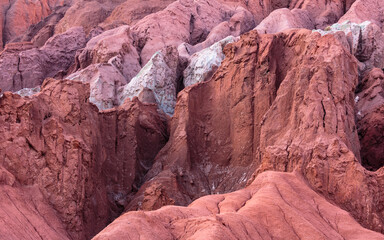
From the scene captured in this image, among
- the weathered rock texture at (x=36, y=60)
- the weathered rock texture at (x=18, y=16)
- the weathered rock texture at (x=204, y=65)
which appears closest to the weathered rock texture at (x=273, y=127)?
the weathered rock texture at (x=204, y=65)

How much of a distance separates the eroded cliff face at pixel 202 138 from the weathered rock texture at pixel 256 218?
0.17 ft

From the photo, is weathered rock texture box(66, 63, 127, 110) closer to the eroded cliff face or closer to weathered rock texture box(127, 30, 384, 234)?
the eroded cliff face

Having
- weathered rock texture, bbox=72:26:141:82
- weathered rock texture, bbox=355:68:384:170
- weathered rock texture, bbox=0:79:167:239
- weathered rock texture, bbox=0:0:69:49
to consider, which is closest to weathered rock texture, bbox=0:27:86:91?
weathered rock texture, bbox=72:26:141:82

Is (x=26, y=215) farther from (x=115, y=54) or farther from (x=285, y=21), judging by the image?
(x=285, y=21)

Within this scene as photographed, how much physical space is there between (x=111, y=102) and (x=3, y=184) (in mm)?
12379

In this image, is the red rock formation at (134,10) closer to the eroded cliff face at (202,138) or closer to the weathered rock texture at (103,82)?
the eroded cliff face at (202,138)

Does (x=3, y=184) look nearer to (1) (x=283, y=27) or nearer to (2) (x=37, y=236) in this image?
(2) (x=37, y=236)

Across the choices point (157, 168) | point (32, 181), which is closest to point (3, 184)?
point (32, 181)

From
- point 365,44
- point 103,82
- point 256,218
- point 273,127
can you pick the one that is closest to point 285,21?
point 365,44

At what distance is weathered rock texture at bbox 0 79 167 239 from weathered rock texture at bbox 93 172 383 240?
7.02 meters

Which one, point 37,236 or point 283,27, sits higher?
point 283,27

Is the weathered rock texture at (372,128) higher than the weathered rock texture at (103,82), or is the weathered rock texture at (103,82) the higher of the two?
the weathered rock texture at (103,82)

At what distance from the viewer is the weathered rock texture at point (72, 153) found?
77.1 ft

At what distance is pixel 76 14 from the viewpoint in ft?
173
